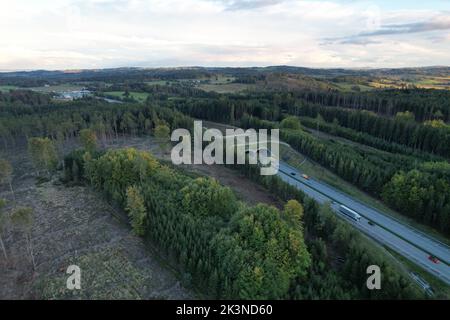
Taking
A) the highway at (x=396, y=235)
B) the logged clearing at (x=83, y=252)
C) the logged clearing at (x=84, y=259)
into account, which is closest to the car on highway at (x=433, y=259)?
the highway at (x=396, y=235)

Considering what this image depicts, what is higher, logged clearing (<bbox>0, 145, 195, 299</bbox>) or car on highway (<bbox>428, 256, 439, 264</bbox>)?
logged clearing (<bbox>0, 145, 195, 299</bbox>)

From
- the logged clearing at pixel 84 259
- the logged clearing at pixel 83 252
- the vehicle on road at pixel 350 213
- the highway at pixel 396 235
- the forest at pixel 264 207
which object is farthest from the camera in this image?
the vehicle on road at pixel 350 213

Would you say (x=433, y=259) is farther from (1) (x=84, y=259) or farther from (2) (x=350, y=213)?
(1) (x=84, y=259)

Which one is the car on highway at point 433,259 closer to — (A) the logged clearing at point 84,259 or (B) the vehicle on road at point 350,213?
(B) the vehicle on road at point 350,213

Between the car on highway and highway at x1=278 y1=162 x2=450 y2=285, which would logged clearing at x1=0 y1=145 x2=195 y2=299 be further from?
the car on highway

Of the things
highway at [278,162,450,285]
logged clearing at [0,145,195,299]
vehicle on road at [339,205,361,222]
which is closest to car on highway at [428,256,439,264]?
highway at [278,162,450,285]

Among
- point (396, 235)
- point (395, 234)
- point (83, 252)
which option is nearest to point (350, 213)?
point (395, 234)

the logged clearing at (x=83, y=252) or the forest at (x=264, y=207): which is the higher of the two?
the forest at (x=264, y=207)
